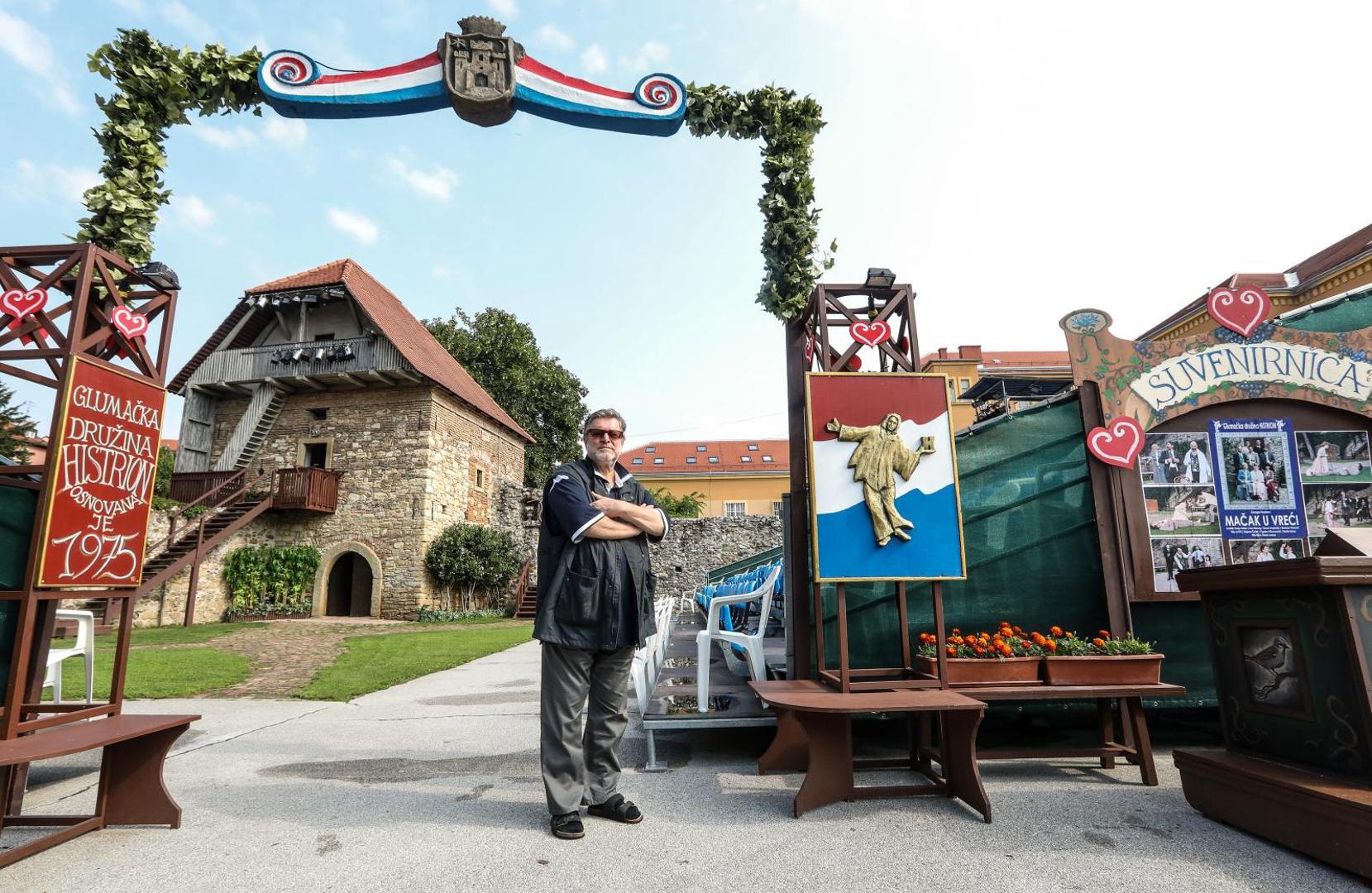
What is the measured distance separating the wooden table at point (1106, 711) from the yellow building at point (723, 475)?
1290 inches

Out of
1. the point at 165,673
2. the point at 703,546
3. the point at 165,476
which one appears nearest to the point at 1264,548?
the point at 165,673

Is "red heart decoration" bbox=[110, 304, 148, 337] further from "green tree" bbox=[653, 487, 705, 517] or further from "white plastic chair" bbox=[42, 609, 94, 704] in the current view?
"green tree" bbox=[653, 487, 705, 517]

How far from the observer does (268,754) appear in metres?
4.23

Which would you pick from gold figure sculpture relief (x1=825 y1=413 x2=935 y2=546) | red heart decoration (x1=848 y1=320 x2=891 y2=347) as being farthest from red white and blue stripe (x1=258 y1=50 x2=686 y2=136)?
gold figure sculpture relief (x1=825 y1=413 x2=935 y2=546)

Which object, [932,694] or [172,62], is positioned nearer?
[932,694]

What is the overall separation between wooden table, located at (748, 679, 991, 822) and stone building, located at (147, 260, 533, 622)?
16757 millimetres

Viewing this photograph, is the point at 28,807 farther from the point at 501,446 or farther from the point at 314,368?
the point at 501,446

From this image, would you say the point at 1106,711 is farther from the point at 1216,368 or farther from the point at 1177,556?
the point at 1216,368

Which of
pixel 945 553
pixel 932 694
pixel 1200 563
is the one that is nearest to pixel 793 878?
pixel 932 694

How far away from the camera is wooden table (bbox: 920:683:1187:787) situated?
11.2 ft

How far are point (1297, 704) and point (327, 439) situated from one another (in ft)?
68.1

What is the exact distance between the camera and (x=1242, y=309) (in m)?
4.48

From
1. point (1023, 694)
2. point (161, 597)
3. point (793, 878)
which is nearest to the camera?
point (793, 878)

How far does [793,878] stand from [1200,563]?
11.7 ft
